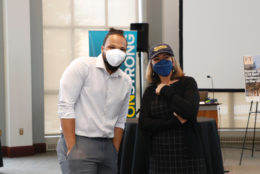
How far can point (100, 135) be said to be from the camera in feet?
5.85

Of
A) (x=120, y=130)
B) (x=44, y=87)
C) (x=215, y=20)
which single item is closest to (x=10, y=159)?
(x=44, y=87)

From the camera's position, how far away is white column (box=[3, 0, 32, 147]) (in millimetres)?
6297

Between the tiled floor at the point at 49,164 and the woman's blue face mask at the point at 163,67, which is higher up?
the woman's blue face mask at the point at 163,67

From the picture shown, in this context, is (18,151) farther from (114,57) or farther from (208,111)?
(114,57)

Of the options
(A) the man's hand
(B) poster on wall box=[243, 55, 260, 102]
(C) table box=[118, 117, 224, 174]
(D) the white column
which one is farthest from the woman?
(D) the white column

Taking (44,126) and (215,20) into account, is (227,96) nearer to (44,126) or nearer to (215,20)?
(215,20)

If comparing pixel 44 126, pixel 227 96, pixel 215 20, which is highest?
pixel 215 20

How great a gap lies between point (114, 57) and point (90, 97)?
0.23m

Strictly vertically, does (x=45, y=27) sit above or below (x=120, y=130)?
above

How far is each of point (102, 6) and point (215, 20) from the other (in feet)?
7.16

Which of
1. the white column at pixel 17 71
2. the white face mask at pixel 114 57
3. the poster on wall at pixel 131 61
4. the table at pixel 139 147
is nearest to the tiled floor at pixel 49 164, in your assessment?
the white column at pixel 17 71

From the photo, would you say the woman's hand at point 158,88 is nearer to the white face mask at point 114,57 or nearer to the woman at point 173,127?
the woman at point 173,127

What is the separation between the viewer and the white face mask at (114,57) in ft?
5.92

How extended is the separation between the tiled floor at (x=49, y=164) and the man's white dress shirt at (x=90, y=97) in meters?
3.51
